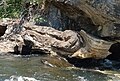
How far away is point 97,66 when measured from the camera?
11.6 metres

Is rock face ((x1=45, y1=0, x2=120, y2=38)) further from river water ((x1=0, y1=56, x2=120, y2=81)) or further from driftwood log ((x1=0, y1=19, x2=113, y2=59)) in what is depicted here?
river water ((x1=0, y1=56, x2=120, y2=81))

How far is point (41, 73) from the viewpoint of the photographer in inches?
379

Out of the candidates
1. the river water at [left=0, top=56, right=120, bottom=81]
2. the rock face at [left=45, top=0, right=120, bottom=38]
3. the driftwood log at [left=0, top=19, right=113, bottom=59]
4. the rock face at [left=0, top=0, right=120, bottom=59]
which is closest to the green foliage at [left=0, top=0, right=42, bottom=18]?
the rock face at [left=0, top=0, right=120, bottom=59]

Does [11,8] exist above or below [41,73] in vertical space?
above

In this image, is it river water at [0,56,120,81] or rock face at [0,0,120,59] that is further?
rock face at [0,0,120,59]

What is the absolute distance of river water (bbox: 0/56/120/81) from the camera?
9141 millimetres

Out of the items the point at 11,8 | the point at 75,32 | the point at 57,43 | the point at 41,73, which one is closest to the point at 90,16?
the point at 75,32

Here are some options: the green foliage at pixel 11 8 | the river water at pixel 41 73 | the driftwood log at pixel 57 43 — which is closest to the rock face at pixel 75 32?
the driftwood log at pixel 57 43

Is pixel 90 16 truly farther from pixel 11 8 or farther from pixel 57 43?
pixel 11 8

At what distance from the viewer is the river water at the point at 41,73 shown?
914 centimetres

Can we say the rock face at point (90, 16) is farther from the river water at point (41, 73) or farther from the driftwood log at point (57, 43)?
the river water at point (41, 73)

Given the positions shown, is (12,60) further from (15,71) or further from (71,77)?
(71,77)

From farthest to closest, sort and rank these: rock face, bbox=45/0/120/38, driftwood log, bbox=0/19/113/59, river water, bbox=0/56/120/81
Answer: driftwood log, bbox=0/19/113/59 → rock face, bbox=45/0/120/38 → river water, bbox=0/56/120/81

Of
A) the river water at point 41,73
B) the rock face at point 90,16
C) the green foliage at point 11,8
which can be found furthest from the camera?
the green foliage at point 11,8
